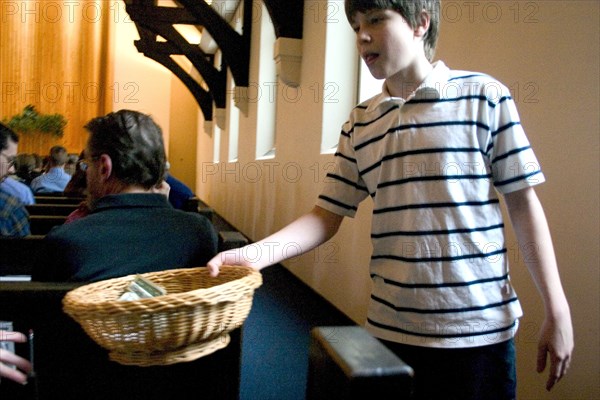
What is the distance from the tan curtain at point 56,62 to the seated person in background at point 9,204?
894cm

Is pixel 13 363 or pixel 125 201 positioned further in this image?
pixel 125 201

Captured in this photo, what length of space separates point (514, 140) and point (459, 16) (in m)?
1.35

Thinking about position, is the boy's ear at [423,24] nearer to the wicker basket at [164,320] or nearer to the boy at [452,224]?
the boy at [452,224]

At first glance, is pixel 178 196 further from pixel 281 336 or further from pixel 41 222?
pixel 281 336

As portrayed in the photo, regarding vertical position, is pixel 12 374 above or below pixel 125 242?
below

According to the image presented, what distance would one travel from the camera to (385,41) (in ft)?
3.22

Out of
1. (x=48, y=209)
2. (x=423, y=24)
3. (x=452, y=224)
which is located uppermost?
(x=423, y=24)

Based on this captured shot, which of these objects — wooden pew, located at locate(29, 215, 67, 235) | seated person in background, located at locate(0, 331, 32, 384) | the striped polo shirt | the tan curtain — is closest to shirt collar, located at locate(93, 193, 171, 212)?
seated person in background, located at locate(0, 331, 32, 384)

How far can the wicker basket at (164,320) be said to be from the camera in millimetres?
766

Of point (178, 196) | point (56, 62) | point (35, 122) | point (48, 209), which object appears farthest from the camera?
point (56, 62)

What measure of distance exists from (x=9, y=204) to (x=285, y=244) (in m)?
1.73

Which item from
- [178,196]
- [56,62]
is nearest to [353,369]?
[178,196]

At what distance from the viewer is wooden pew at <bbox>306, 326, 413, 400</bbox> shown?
0.54 m

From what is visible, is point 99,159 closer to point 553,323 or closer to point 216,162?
point 553,323
